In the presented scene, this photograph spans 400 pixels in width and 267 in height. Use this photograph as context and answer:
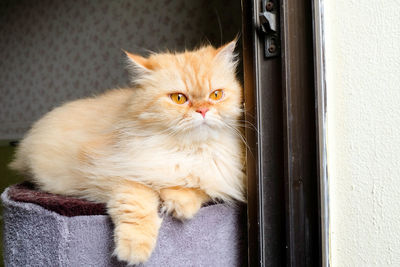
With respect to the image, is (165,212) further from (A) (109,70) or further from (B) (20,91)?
(B) (20,91)

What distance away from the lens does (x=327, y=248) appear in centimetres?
83

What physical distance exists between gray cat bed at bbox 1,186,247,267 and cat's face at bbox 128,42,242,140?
25 centimetres

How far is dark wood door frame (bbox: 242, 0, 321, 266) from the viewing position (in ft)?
2.79

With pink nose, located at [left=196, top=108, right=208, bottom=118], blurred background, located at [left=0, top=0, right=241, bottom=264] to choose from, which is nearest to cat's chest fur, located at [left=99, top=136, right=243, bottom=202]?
pink nose, located at [left=196, top=108, right=208, bottom=118]

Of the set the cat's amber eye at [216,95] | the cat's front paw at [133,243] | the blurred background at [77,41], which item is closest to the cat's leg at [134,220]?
the cat's front paw at [133,243]

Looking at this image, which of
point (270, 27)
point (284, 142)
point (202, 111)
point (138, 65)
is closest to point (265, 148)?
point (284, 142)

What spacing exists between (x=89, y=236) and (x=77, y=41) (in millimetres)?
2907

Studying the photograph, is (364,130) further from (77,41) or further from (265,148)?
(77,41)

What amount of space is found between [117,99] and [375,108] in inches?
34.9

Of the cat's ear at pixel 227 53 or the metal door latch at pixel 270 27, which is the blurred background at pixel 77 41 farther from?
the metal door latch at pixel 270 27

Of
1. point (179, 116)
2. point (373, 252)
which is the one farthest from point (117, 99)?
point (373, 252)

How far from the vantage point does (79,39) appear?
3332mm

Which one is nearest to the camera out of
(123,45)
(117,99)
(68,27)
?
(117,99)

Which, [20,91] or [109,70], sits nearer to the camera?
[109,70]
